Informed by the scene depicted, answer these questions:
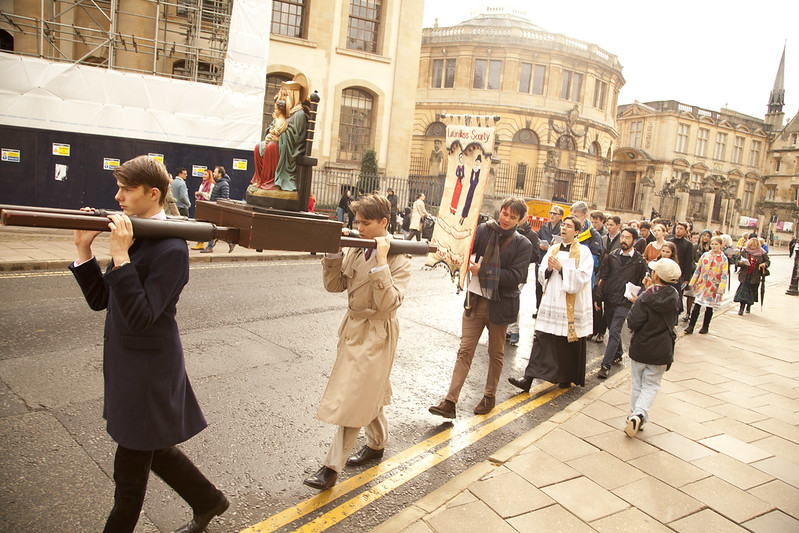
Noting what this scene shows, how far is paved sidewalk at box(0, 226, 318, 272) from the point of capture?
9812mm

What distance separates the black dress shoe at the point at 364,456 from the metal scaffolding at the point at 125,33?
1569cm

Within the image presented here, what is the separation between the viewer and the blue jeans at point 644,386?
5.25m

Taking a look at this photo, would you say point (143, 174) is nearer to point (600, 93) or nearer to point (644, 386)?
point (644, 386)

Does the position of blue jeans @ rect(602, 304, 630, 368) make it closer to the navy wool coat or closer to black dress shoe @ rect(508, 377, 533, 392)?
black dress shoe @ rect(508, 377, 533, 392)

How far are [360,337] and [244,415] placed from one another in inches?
68.9

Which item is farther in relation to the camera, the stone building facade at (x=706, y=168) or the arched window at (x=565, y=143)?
the stone building facade at (x=706, y=168)

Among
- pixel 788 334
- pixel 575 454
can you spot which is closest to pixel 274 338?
pixel 575 454

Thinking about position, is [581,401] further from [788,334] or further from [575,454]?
[788,334]

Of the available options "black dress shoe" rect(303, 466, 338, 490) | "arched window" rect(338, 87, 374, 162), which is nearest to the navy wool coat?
"black dress shoe" rect(303, 466, 338, 490)

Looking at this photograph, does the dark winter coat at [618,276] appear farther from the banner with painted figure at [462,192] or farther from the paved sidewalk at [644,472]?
the banner with painted figure at [462,192]

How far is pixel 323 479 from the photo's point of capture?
3725 millimetres

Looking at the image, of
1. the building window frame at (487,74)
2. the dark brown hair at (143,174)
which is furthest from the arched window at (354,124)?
the building window frame at (487,74)

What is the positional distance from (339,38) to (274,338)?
67.1ft

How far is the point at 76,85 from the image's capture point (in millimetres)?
15148
